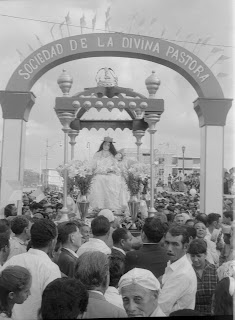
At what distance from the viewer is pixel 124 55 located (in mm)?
9945

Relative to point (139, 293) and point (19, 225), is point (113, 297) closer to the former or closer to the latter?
point (139, 293)

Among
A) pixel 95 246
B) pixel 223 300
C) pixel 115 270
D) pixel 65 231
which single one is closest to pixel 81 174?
pixel 95 246

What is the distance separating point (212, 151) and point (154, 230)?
6.05 metres

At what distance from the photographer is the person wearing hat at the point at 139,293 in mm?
2672

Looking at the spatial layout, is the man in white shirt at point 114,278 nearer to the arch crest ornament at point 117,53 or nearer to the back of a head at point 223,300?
the back of a head at point 223,300

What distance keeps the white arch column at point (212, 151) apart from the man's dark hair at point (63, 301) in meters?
7.58

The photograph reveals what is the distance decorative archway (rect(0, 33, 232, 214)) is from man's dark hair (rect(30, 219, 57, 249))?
623 centimetres

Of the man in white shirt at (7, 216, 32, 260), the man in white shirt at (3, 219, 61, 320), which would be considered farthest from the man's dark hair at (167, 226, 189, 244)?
the man in white shirt at (7, 216, 32, 260)

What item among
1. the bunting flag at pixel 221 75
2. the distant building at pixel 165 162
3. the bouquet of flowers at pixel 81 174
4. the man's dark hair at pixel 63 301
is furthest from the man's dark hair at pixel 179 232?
the distant building at pixel 165 162

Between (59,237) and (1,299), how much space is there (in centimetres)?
155

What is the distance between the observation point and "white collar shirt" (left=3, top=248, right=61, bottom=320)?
3.14 m

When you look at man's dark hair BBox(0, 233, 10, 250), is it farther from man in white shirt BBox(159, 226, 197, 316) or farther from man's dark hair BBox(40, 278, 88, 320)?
man's dark hair BBox(40, 278, 88, 320)

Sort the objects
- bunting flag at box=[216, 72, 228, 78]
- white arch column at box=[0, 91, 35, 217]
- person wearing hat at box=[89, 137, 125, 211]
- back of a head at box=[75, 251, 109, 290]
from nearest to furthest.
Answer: back of a head at box=[75, 251, 109, 290]
bunting flag at box=[216, 72, 228, 78]
white arch column at box=[0, 91, 35, 217]
person wearing hat at box=[89, 137, 125, 211]

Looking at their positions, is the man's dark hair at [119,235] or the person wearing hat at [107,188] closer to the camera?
the man's dark hair at [119,235]
